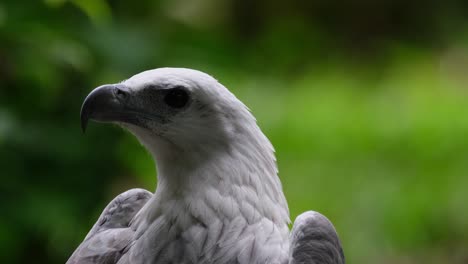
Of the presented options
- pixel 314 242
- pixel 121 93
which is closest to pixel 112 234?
pixel 121 93

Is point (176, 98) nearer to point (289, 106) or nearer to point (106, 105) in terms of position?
point (106, 105)

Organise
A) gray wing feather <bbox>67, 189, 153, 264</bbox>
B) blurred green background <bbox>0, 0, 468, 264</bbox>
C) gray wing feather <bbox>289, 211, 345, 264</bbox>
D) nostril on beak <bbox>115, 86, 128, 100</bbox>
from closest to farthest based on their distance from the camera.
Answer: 1. gray wing feather <bbox>289, 211, 345, 264</bbox>
2. nostril on beak <bbox>115, 86, 128, 100</bbox>
3. gray wing feather <bbox>67, 189, 153, 264</bbox>
4. blurred green background <bbox>0, 0, 468, 264</bbox>

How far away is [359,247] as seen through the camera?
536 cm

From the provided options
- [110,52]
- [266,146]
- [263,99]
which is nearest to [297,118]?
[263,99]

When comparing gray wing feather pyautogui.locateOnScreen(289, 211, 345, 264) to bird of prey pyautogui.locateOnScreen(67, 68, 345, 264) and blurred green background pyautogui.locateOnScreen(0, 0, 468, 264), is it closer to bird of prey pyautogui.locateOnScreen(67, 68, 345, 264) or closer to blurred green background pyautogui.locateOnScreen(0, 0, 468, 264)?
bird of prey pyautogui.locateOnScreen(67, 68, 345, 264)

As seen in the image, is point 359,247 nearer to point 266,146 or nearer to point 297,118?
point 297,118

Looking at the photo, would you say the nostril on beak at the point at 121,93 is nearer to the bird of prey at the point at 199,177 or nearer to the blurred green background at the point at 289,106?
the bird of prey at the point at 199,177

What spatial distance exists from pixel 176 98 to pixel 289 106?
4.61 metres

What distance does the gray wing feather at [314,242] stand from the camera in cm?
189

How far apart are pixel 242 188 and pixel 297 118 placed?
169 inches

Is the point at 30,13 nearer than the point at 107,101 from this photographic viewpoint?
No

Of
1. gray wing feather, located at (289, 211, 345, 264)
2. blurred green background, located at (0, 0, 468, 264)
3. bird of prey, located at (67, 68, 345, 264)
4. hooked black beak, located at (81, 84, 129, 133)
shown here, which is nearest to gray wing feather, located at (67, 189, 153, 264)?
bird of prey, located at (67, 68, 345, 264)

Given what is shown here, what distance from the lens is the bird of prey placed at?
2.00 meters

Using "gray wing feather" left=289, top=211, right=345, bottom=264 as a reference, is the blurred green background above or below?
below
